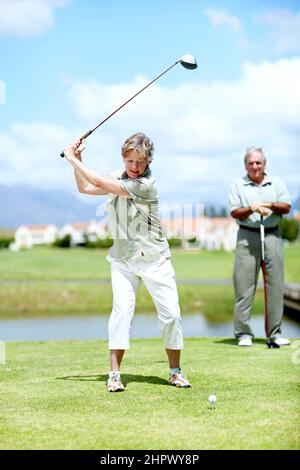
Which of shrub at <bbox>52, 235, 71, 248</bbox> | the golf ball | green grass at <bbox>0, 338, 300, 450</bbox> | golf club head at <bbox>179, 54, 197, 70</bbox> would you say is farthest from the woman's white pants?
shrub at <bbox>52, 235, 71, 248</bbox>

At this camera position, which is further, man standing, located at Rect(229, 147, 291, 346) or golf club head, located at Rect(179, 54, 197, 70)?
man standing, located at Rect(229, 147, 291, 346)

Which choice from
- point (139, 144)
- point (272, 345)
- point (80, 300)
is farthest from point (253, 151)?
point (80, 300)

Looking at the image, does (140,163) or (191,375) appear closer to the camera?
(140,163)

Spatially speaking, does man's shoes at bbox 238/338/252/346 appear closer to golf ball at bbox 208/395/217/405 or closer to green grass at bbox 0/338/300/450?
green grass at bbox 0/338/300/450

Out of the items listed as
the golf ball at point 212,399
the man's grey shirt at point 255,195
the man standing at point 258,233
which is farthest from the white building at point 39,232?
the golf ball at point 212,399

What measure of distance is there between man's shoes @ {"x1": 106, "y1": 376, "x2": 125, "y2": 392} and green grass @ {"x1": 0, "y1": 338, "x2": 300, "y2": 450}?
6 cm

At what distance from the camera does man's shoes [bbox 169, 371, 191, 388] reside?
528 centimetres

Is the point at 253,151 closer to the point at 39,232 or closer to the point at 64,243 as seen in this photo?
the point at 64,243

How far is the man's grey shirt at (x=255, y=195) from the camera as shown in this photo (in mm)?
8367

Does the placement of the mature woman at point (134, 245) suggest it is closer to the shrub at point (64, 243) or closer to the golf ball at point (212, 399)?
the golf ball at point (212, 399)

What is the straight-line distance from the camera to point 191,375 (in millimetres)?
5762

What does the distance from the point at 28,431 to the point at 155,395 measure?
118cm
